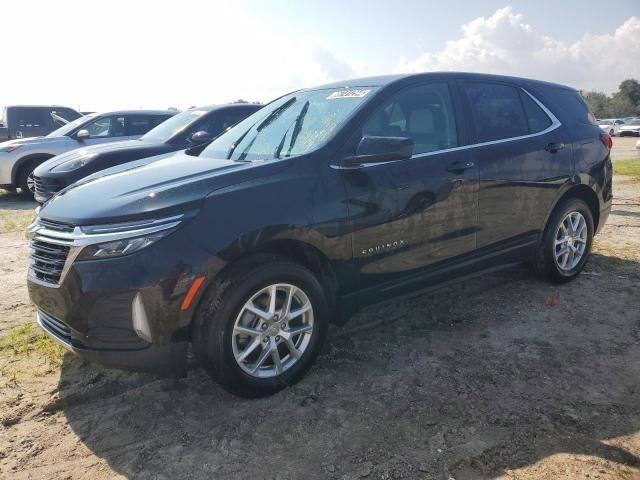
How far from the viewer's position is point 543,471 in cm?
228

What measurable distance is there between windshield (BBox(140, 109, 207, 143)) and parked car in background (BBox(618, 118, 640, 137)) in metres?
43.0

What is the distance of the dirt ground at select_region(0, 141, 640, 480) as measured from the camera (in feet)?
7.75

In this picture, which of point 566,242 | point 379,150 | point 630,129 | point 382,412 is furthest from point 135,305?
point 630,129

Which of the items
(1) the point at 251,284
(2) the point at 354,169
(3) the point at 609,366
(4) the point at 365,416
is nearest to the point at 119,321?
(1) the point at 251,284

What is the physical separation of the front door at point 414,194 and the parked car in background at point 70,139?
732 centimetres

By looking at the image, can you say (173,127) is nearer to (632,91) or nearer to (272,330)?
(272,330)

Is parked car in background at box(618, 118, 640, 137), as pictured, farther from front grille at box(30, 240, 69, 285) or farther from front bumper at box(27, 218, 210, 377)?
front grille at box(30, 240, 69, 285)

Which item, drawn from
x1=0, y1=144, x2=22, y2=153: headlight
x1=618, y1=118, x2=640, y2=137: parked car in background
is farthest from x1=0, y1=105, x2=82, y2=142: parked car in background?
x1=618, y1=118, x2=640, y2=137: parked car in background

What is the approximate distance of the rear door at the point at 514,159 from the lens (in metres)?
3.83

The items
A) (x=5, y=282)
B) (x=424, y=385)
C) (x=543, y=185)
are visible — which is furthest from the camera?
(x=5, y=282)

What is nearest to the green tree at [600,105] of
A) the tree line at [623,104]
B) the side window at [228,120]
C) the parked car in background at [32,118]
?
the tree line at [623,104]

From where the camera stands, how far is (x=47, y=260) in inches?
108

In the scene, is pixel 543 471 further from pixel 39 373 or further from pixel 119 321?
pixel 39 373

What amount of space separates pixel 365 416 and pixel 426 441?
362 millimetres
